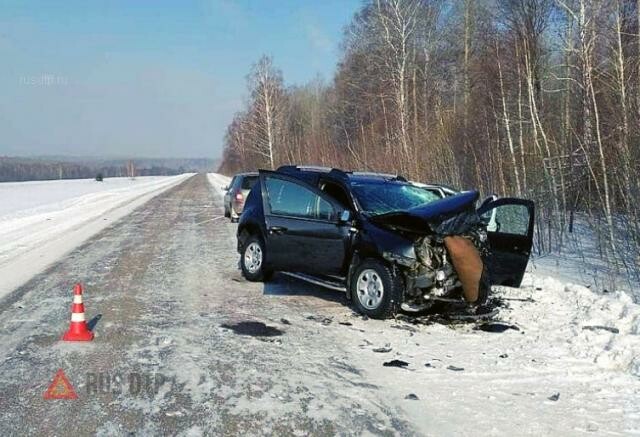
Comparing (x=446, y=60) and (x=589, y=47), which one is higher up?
(x=446, y=60)

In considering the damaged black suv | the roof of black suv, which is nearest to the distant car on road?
the damaged black suv

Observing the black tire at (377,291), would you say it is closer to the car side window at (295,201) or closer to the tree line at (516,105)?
the car side window at (295,201)

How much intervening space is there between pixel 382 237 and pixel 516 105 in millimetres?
16638

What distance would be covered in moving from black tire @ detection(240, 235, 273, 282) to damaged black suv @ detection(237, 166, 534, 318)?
15 mm

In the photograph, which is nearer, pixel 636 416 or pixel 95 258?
pixel 636 416

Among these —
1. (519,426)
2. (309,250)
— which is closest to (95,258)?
(309,250)

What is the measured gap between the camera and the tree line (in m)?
9.57

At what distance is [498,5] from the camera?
106 ft

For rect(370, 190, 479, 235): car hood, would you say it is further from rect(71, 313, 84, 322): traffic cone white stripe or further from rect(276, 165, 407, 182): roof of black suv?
rect(71, 313, 84, 322): traffic cone white stripe

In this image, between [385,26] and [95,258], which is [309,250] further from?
[385,26]

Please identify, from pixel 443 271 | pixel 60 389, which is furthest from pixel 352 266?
pixel 60 389

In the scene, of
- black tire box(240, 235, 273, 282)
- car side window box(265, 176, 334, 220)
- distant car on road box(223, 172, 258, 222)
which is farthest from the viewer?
distant car on road box(223, 172, 258, 222)

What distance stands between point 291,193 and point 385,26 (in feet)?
90.1

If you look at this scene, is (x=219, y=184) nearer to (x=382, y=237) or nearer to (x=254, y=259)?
(x=254, y=259)
